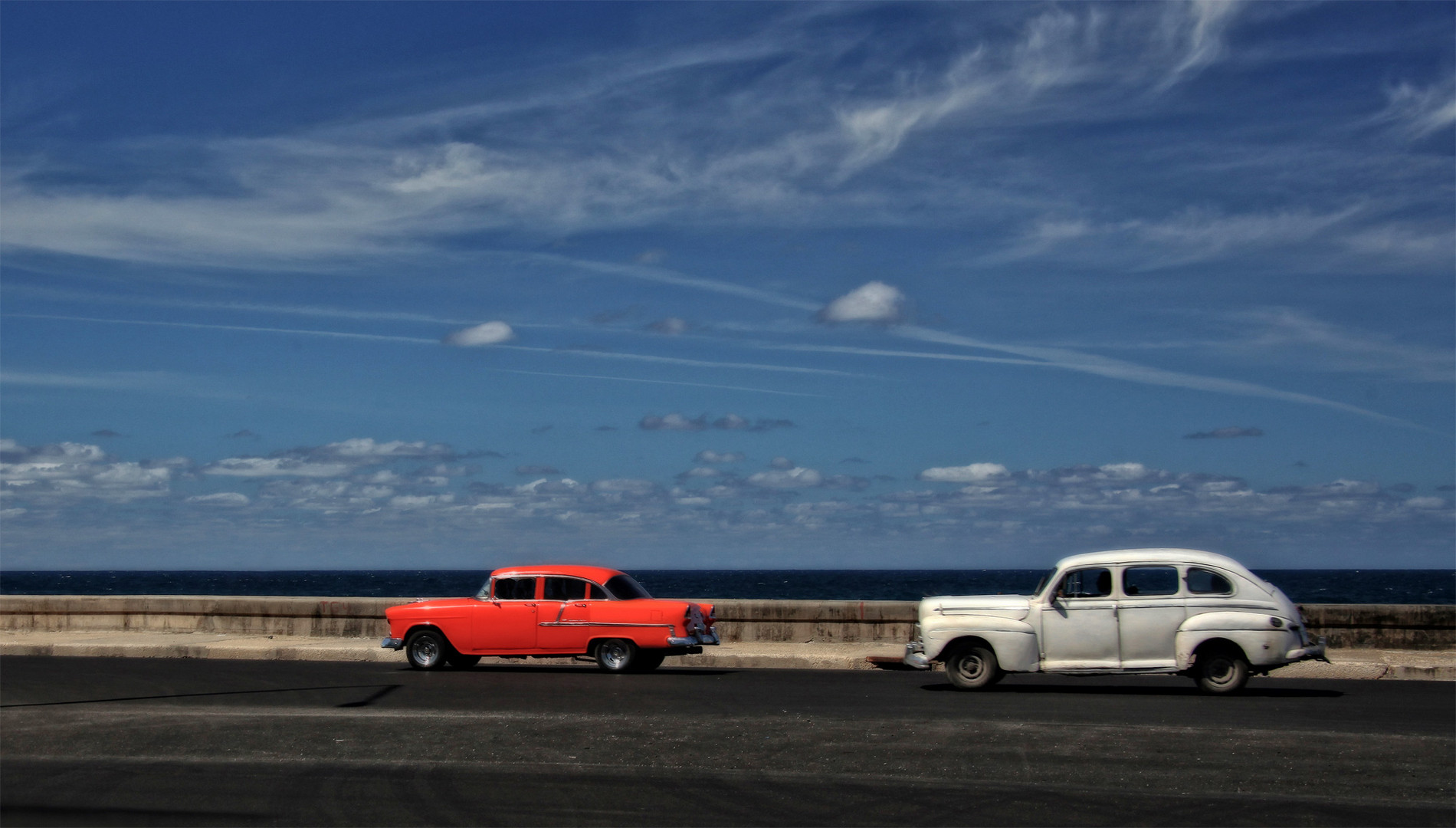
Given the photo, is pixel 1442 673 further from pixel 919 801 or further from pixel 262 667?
pixel 262 667

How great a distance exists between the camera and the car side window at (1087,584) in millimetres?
15555

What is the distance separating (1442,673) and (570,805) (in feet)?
43.8

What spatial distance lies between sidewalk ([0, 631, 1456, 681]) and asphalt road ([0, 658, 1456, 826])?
1.18m

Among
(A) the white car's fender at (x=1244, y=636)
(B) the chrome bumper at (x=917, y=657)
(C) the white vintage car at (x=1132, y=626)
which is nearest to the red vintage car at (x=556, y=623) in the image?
(B) the chrome bumper at (x=917, y=657)

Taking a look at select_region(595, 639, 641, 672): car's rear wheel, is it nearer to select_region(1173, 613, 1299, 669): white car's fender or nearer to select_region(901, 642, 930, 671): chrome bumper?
select_region(901, 642, 930, 671): chrome bumper

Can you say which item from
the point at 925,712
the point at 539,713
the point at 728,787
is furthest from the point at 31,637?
the point at 728,787

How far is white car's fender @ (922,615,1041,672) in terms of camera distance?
15.5 meters

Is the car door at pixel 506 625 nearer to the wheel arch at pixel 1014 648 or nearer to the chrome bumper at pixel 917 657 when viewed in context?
the chrome bumper at pixel 917 657

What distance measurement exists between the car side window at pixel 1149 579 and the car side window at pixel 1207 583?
0.18 metres

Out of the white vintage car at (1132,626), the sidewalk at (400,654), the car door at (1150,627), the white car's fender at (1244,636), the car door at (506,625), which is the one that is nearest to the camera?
the white car's fender at (1244,636)

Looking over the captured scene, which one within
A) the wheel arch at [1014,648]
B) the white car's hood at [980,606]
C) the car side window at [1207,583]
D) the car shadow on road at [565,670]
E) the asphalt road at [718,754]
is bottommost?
the asphalt road at [718,754]

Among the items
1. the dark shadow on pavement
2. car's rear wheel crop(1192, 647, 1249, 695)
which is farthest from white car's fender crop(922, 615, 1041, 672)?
→ the dark shadow on pavement

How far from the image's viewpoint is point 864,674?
1770cm

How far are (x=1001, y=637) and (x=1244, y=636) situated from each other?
2701mm
